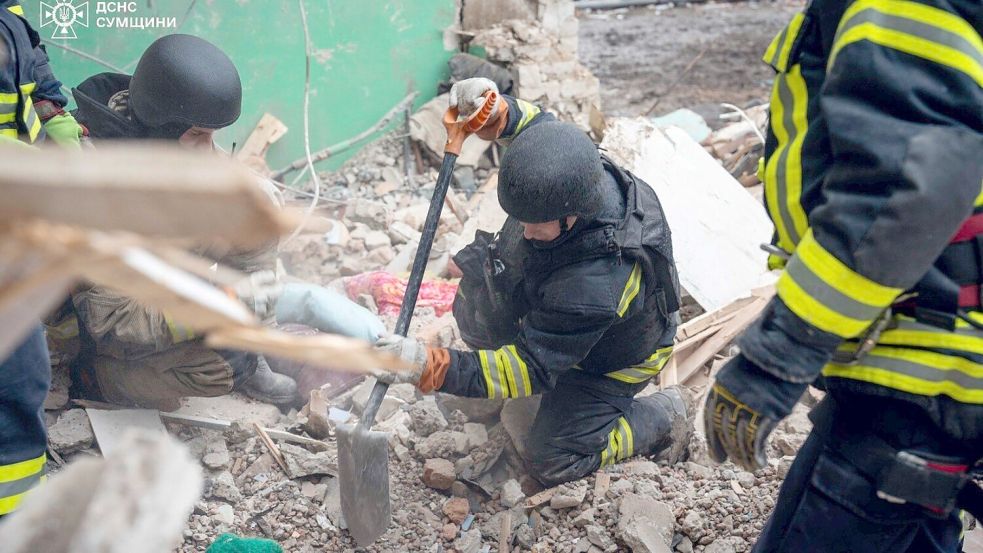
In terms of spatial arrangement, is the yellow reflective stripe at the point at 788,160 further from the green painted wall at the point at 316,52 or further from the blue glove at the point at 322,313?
the green painted wall at the point at 316,52

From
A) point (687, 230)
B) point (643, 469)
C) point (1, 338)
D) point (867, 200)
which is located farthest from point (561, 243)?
point (1, 338)

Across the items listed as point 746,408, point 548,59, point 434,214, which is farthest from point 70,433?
point 548,59

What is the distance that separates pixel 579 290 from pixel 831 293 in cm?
121

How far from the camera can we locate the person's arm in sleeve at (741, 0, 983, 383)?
1.82 metres

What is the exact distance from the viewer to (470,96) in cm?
350

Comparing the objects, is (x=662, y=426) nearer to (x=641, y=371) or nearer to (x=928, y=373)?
(x=641, y=371)

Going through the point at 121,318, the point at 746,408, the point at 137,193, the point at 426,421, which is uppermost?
the point at 137,193

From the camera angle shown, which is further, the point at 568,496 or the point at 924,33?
the point at 568,496

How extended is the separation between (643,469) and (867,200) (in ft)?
6.58

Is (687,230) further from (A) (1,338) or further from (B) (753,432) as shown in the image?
(A) (1,338)

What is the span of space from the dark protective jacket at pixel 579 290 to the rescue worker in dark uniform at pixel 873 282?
2.76 ft

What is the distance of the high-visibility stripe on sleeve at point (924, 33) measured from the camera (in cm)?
181

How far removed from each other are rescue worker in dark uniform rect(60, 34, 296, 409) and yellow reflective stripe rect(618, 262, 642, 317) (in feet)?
4.60

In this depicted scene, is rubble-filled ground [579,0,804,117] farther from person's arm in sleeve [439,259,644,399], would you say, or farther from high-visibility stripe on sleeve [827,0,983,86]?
high-visibility stripe on sleeve [827,0,983,86]
